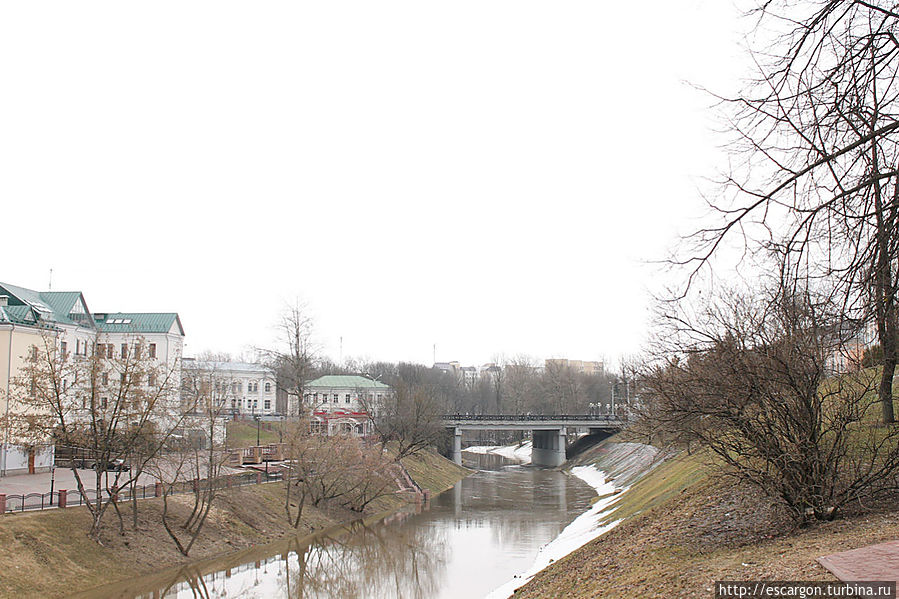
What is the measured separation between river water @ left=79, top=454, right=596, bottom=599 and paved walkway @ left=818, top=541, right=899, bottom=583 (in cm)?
1715

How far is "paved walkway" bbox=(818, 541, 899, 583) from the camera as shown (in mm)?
7820

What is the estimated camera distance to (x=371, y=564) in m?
29.7

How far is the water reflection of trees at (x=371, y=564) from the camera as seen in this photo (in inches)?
1003

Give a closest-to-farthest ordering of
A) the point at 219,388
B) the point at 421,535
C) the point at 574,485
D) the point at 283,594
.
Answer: the point at 283,594 < the point at 421,535 < the point at 219,388 < the point at 574,485

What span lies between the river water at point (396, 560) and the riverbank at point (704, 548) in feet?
28.9

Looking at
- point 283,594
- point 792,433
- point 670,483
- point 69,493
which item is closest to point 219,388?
point 69,493

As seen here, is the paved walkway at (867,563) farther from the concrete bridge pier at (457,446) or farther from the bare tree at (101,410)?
the concrete bridge pier at (457,446)

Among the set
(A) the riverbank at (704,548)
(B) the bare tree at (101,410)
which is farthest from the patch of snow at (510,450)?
(A) the riverbank at (704,548)

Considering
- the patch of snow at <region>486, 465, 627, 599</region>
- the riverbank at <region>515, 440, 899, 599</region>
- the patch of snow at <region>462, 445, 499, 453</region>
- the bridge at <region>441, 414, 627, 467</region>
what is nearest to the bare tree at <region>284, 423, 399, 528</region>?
the patch of snow at <region>486, 465, 627, 599</region>

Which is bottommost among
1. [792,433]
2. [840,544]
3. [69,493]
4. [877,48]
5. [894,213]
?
[69,493]

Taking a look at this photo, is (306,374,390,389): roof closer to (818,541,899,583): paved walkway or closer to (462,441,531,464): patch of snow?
(462,441,531,464): patch of snow

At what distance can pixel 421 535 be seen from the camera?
36.2 m

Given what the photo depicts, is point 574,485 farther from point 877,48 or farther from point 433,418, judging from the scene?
point 877,48

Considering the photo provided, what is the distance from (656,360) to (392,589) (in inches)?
602
